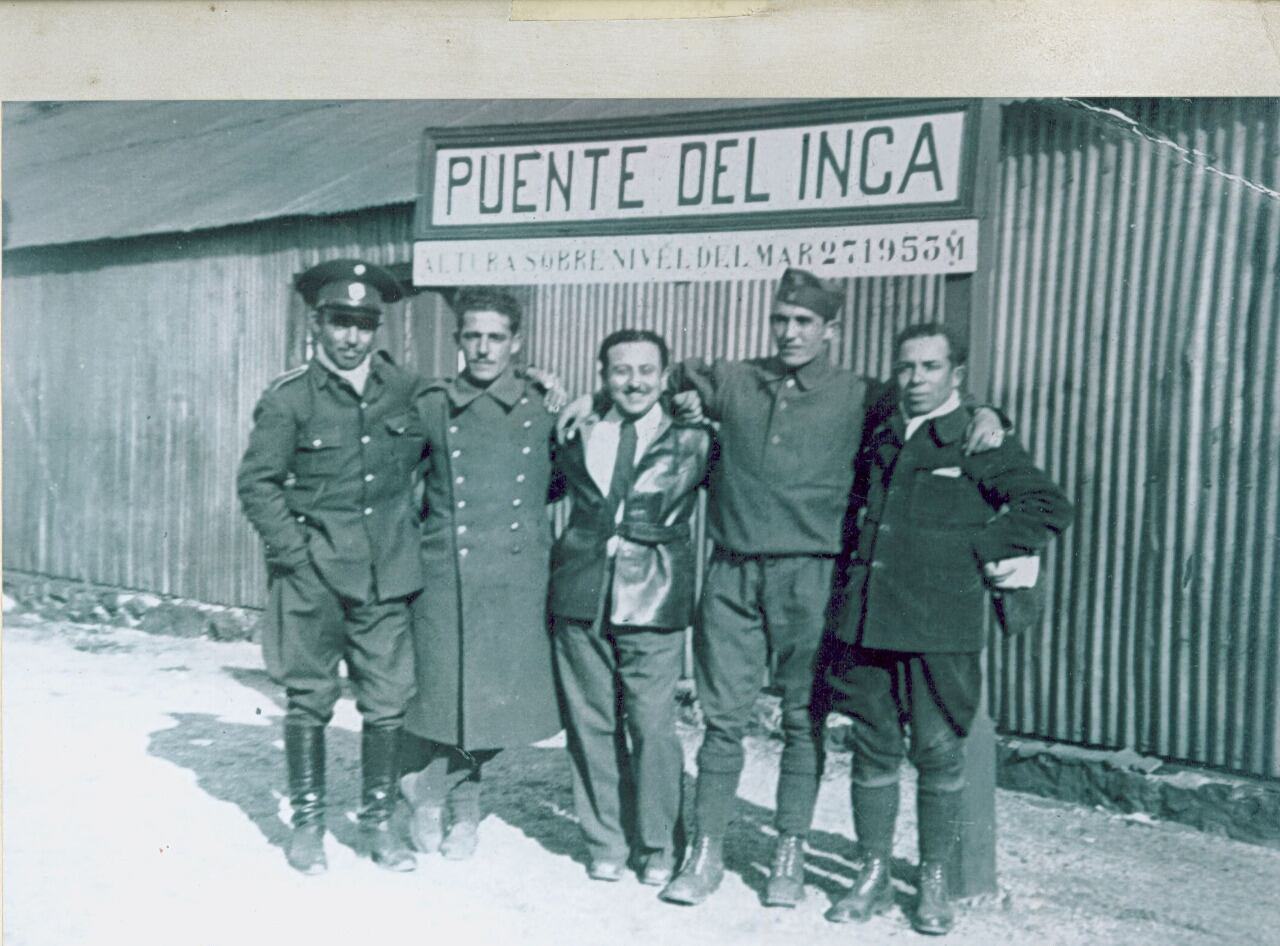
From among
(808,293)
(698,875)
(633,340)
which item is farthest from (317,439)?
(698,875)

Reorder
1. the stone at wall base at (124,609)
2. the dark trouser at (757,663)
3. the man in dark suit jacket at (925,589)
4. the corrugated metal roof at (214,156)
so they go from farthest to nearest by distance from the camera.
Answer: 1. the stone at wall base at (124,609)
2. the corrugated metal roof at (214,156)
3. the dark trouser at (757,663)
4. the man in dark suit jacket at (925,589)

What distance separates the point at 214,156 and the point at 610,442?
2.06 m

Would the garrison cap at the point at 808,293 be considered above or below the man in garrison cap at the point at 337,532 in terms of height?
above

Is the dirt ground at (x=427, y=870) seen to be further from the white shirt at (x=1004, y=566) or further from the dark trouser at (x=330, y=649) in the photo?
the white shirt at (x=1004, y=566)

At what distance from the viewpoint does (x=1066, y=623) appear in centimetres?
466

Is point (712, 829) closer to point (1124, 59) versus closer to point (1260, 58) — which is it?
point (1124, 59)

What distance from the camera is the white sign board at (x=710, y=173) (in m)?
3.65

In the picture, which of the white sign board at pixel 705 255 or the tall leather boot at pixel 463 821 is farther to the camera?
A: the tall leather boot at pixel 463 821

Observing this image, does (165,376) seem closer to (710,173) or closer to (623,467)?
(623,467)

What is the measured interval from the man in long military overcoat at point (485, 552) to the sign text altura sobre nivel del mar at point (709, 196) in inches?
15.0

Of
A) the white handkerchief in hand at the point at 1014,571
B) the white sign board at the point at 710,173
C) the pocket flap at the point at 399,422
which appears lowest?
the white handkerchief in hand at the point at 1014,571

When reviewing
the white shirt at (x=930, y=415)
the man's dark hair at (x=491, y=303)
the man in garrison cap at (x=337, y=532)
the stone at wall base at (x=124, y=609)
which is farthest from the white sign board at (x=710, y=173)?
the stone at wall base at (x=124, y=609)

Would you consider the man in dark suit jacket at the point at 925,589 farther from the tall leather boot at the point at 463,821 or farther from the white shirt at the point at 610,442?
the tall leather boot at the point at 463,821

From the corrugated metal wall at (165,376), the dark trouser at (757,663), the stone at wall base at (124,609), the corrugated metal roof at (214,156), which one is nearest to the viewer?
the dark trouser at (757,663)
